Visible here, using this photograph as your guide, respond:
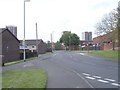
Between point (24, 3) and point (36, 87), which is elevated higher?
point (24, 3)

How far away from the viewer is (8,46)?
208ft

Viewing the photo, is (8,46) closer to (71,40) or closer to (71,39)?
(71,40)

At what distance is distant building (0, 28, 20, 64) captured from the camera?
2361 inches

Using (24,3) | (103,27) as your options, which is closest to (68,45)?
(103,27)

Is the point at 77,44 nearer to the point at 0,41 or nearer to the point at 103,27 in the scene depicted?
the point at 103,27

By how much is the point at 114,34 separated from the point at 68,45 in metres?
103

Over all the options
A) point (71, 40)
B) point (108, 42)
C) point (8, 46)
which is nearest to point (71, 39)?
point (71, 40)

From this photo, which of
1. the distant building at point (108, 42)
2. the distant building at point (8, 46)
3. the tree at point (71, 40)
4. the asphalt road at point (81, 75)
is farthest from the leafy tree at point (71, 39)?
the asphalt road at point (81, 75)

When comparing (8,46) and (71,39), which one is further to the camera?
(71,39)

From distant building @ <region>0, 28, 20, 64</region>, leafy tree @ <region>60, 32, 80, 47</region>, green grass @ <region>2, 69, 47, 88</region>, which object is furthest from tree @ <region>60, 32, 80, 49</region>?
green grass @ <region>2, 69, 47, 88</region>

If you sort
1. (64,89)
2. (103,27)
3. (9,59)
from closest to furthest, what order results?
1. (64,89)
2. (9,59)
3. (103,27)

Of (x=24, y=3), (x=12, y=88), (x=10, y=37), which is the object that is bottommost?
(x=12, y=88)

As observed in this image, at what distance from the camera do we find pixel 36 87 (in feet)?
53.2

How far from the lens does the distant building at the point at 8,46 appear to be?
59969 millimetres
